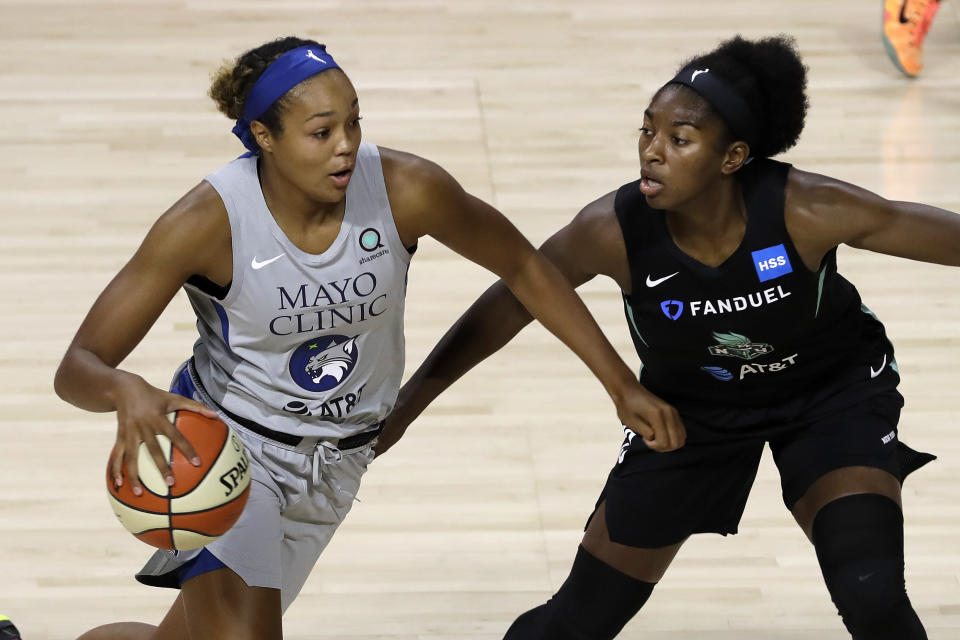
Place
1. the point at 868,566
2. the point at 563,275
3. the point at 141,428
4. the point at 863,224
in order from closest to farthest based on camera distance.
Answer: the point at 141,428 → the point at 868,566 → the point at 863,224 → the point at 563,275

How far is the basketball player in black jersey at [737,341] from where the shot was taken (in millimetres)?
2617

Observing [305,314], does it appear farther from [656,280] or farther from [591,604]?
[591,604]

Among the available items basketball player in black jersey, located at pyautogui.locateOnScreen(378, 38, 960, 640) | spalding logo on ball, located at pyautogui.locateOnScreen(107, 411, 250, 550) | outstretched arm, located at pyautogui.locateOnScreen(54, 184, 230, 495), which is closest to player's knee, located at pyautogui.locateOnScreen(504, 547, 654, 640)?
basketball player in black jersey, located at pyautogui.locateOnScreen(378, 38, 960, 640)

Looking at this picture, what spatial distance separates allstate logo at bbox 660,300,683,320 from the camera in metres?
2.74

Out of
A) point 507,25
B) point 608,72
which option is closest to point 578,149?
point 608,72

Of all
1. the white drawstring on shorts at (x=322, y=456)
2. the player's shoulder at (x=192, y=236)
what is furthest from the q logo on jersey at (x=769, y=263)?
the player's shoulder at (x=192, y=236)

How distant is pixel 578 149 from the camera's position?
5770 millimetres

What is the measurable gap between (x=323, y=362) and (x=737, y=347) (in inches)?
31.2

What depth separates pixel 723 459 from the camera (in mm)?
2871

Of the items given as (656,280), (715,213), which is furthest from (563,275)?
(715,213)

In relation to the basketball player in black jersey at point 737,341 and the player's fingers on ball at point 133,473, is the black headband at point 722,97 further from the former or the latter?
Result: the player's fingers on ball at point 133,473

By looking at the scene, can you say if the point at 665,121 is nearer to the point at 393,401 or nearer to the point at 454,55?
the point at 393,401

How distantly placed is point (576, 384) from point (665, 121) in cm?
190

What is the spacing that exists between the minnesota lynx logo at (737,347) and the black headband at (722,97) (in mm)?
383
